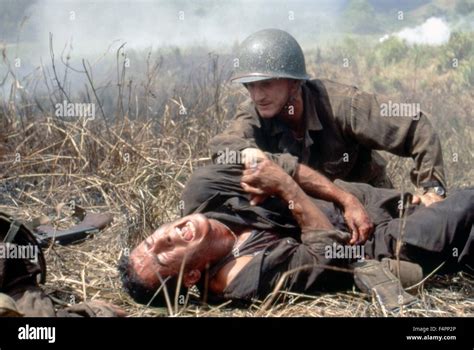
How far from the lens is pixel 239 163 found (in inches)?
200

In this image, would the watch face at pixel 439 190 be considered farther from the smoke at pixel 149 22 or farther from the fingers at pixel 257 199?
the smoke at pixel 149 22

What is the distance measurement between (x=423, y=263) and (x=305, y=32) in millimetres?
4083

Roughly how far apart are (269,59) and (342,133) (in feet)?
2.06

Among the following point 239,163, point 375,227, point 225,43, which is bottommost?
point 375,227

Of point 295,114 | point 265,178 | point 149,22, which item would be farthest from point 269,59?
point 149,22

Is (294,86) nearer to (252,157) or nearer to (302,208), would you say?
(252,157)

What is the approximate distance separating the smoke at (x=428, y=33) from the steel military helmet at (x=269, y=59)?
3.32m

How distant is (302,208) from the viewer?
16.0 feet

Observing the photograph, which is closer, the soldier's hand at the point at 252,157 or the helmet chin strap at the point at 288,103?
the soldier's hand at the point at 252,157

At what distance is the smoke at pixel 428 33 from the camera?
8820mm

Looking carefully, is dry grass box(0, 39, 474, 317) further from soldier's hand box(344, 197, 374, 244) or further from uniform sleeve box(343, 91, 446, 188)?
uniform sleeve box(343, 91, 446, 188)

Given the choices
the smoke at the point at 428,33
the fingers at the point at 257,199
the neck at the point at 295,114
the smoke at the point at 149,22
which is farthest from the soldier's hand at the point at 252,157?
the smoke at the point at 428,33
